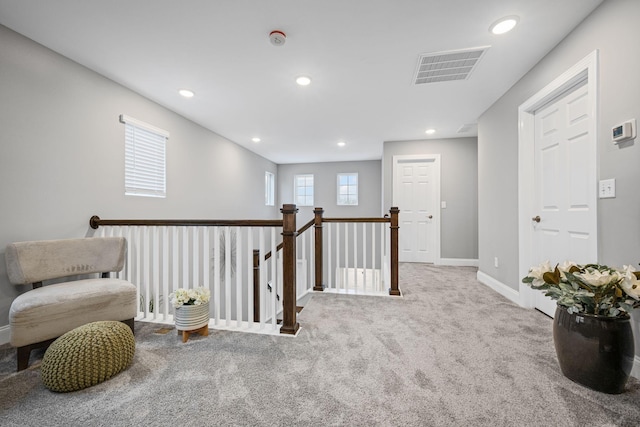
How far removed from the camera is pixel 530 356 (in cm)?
186

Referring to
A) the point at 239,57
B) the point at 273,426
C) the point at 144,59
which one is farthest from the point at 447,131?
the point at 273,426

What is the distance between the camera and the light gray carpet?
131 cm

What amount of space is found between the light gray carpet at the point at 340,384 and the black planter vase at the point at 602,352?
0.07 metres

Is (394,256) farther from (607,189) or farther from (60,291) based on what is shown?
(60,291)

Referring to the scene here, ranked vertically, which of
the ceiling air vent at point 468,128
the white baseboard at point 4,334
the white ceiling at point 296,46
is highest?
the white ceiling at point 296,46

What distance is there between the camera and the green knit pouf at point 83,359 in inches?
58.5

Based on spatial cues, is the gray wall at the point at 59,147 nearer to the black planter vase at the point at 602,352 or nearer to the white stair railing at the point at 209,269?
the white stair railing at the point at 209,269

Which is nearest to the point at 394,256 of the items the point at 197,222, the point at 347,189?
the point at 197,222

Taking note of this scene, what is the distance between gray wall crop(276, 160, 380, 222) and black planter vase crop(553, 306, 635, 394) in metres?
6.00

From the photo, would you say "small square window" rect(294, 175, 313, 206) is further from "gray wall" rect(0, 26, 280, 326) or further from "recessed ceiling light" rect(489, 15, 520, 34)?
"recessed ceiling light" rect(489, 15, 520, 34)

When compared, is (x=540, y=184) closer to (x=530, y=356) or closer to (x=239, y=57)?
(x=530, y=356)

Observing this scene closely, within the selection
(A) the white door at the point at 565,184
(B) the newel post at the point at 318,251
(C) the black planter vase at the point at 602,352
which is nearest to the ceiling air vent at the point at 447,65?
(A) the white door at the point at 565,184

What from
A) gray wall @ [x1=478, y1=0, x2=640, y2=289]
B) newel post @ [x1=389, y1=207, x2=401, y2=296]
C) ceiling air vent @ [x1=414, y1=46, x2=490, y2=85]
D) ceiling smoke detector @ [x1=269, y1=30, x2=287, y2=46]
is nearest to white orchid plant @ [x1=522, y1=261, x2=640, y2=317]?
gray wall @ [x1=478, y1=0, x2=640, y2=289]

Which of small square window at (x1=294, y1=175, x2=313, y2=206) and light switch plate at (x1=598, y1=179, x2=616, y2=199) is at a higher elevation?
small square window at (x1=294, y1=175, x2=313, y2=206)
